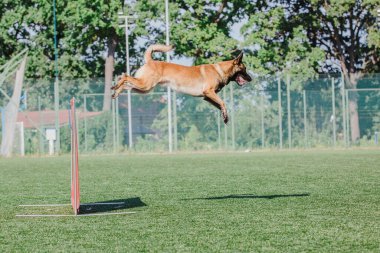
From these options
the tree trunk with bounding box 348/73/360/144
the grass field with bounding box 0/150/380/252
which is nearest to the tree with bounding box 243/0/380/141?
the tree trunk with bounding box 348/73/360/144

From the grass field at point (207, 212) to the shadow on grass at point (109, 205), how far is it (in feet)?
0.16

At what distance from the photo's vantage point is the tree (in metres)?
42.1

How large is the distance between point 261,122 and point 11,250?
97.3ft

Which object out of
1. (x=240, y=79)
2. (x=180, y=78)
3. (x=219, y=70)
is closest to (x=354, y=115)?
(x=240, y=79)

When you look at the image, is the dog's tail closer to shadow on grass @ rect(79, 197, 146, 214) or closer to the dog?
the dog

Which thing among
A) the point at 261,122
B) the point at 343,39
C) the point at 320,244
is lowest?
the point at 320,244

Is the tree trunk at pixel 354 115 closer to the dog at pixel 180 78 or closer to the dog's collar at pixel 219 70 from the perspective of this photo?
the dog at pixel 180 78

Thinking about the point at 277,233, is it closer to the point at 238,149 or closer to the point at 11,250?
the point at 11,250

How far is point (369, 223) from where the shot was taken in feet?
32.4

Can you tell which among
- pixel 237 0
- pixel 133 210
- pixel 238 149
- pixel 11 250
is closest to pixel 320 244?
pixel 11 250

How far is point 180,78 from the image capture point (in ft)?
40.7

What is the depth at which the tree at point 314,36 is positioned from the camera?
42062 millimetres

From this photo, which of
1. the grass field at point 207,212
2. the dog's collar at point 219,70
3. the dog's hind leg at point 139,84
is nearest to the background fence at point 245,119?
the grass field at point 207,212

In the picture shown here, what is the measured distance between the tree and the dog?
94.8 feet
